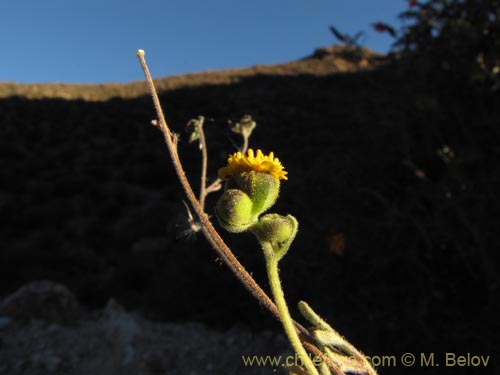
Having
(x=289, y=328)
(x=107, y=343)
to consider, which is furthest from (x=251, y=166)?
(x=107, y=343)

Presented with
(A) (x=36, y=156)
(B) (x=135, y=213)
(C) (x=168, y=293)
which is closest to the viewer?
(C) (x=168, y=293)

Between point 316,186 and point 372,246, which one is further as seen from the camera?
point 316,186

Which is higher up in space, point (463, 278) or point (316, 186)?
point (316, 186)

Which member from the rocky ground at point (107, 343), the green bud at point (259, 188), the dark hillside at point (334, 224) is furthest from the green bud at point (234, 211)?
the rocky ground at point (107, 343)

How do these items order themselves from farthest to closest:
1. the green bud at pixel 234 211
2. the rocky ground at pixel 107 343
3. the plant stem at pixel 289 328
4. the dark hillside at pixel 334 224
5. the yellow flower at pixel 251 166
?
the rocky ground at pixel 107 343 < the dark hillside at pixel 334 224 < the yellow flower at pixel 251 166 < the green bud at pixel 234 211 < the plant stem at pixel 289 328

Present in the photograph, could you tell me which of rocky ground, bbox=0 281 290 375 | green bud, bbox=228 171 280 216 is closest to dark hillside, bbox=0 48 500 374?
green bud, bbox=228 171 280 216

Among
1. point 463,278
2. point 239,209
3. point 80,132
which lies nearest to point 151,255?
point 463,278

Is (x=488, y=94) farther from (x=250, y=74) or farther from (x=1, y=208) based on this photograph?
(x=250, y=74)

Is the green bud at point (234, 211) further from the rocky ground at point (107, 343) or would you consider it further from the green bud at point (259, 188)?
the rocky ground at point (107, 343)
